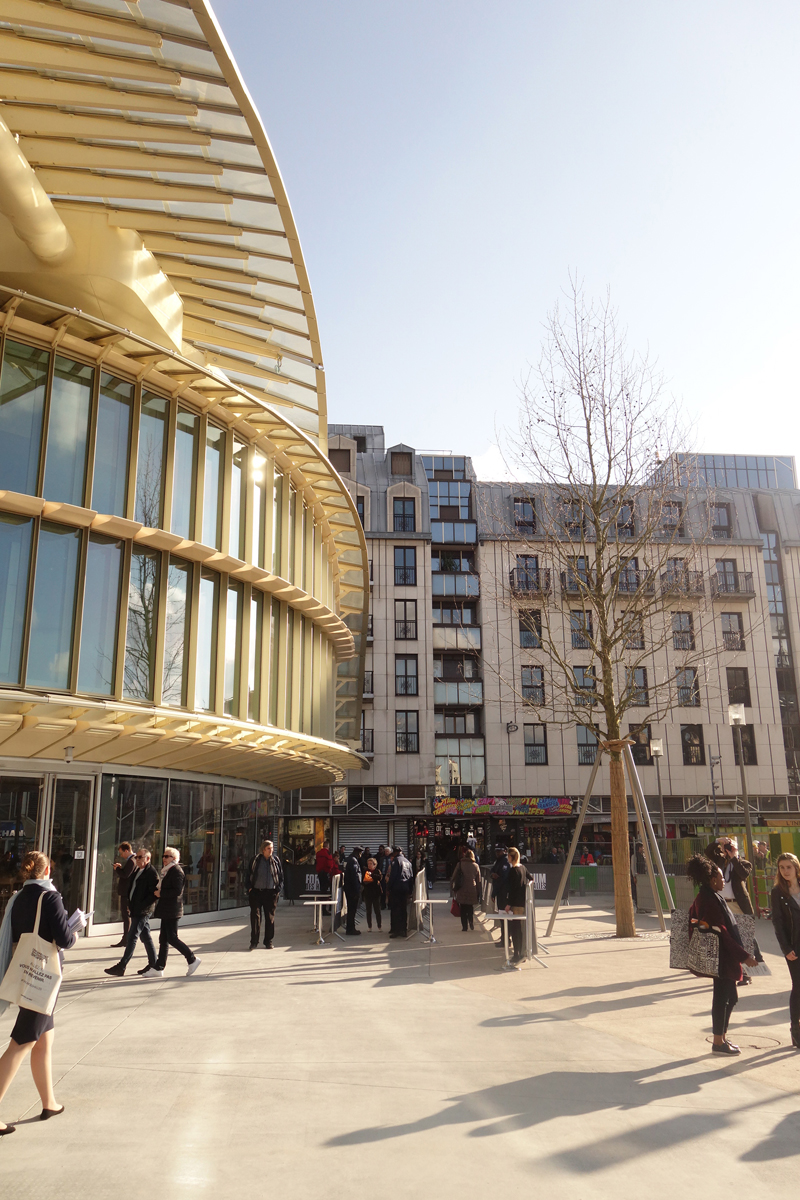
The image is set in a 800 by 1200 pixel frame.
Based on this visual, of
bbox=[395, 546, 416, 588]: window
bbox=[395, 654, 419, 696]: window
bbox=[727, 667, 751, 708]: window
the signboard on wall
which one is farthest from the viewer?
bbox=[727, 667, 751, 708]: window

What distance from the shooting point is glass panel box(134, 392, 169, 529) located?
15023mm

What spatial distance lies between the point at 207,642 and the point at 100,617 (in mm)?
2553

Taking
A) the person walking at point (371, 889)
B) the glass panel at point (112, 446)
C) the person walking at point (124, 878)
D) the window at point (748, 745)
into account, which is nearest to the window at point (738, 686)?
the window at point (748, 745)

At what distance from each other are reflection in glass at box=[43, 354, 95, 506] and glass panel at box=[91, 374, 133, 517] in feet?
0.80

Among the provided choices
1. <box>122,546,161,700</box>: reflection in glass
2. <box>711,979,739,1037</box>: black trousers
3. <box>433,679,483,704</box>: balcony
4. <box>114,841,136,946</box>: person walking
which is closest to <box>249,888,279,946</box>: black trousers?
<box>114,841,136,946</box>: person walking

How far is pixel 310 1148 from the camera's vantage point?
5.12 metres

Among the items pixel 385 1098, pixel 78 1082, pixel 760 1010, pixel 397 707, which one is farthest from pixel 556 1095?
pixel 397 707

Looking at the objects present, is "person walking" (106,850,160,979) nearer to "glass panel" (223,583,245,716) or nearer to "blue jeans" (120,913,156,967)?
"blue jeans" (120,913,156,967)

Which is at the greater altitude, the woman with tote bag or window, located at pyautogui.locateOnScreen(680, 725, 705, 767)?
window, located at pyautogui.locateOnScreen(680, 725, 705, 767)

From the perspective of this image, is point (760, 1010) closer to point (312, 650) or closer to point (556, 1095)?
point (556, 1095)

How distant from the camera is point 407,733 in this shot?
146 feet

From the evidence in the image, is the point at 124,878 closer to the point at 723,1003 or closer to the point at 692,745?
the point at 723,1003

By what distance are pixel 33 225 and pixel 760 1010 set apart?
43.8 feet

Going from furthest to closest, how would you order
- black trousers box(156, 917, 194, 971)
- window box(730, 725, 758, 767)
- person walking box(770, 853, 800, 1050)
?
window box(730, 725, 758, 767), black trousers box(156, 917, 194, 971), person walking box(770, 853, 800, 1050)
